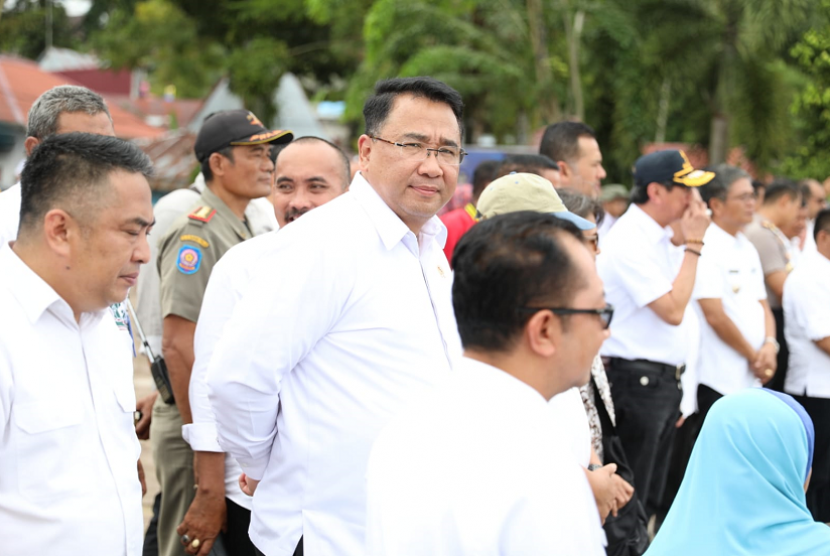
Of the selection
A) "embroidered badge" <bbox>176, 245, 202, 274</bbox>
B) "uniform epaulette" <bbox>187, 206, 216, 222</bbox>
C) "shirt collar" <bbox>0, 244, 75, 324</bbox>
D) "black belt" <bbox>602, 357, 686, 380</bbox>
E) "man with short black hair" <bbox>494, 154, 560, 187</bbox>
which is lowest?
"black belt" <bbox>602, 357, 686, 380</bbox>

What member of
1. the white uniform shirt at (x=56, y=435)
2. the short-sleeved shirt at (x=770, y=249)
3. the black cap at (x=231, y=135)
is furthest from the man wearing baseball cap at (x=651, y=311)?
the white uniform shirt at (x=56, y=435)

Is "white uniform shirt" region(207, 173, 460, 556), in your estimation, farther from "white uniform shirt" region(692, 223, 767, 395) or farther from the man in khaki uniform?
"white uniform shirt" region(692, 223, 767, 395)

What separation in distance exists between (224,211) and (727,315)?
9.94 ft

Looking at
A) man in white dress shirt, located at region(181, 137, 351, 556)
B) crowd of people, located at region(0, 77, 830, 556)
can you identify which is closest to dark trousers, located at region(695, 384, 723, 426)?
crowd of people, located at region(0, 77, 830, 556)

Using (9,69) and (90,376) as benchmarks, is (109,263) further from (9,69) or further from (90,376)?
(9,69)

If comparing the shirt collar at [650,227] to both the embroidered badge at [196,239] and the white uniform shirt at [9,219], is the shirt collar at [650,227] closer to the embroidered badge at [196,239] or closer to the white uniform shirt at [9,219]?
the embroidered badge at [196,239]

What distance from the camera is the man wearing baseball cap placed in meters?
4.32

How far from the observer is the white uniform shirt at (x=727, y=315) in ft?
16.6

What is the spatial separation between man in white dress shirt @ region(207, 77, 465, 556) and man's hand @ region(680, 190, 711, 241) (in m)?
2.32

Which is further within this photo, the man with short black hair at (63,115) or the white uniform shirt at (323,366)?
the man with short black hair at (63,115)

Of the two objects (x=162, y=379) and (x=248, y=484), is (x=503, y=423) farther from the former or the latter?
(x=162, y=379)

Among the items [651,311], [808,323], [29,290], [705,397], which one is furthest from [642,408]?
[29,290]

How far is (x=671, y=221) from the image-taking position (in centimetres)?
461

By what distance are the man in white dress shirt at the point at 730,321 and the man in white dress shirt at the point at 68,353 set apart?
3.77 m
